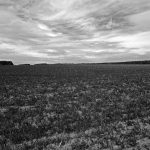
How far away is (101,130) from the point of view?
7.45 metres

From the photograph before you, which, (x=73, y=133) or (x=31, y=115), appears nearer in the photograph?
(x=73, y=133)

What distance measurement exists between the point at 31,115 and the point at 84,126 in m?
3.22

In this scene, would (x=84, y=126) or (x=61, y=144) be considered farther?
(x=84, y=126)

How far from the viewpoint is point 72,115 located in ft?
31.8

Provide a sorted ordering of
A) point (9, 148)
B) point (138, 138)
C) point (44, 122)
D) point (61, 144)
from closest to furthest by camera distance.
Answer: point (9, 148)
point (61, 144)
point (138, 138)
point (44, 122)

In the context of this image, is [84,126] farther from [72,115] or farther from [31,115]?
[31,115]

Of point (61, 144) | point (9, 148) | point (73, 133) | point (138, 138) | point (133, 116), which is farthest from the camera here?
point (133, 116)

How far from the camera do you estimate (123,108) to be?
11250 millimetres

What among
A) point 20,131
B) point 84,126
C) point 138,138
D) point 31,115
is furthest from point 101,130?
point 31,115

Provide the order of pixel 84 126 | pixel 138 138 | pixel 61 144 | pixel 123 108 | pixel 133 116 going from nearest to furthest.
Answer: pixel 61 144
pixel 138 138
pixel 84 126
pixel 133 116
pixel 123 108

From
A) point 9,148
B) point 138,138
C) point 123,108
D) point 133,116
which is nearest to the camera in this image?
point 9,148

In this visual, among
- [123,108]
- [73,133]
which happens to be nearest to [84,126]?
[73,133]

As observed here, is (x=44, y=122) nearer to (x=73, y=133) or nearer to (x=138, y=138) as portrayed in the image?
(x=73, y=133)

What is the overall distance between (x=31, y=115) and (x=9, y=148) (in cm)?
394
